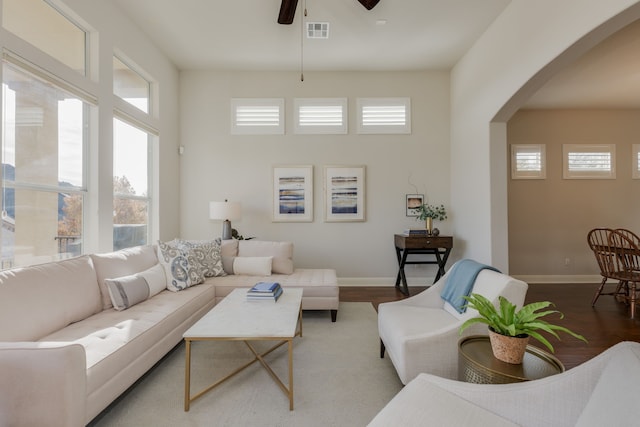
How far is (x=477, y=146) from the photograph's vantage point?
3.77 metres

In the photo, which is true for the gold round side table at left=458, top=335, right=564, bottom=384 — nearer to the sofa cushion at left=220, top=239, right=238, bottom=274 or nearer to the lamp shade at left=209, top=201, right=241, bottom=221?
the sofa cushion at left=220, top=239, right=238, bottom=274

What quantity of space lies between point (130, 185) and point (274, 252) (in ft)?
6.35

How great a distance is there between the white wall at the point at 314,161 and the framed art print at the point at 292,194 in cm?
10

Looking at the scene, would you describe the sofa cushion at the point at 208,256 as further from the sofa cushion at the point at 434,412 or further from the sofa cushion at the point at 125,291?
the sofa cushion at the point at 434,412

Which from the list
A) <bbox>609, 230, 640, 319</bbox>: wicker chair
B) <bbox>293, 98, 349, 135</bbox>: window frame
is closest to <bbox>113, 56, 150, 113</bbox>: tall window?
<bbox>293, 98, 349, 135</bbox>: window frame

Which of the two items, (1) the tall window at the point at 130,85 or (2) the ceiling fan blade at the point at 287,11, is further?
(1) the tall window at the point at 130,85

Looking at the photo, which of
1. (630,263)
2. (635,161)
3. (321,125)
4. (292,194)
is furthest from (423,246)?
(635,161)

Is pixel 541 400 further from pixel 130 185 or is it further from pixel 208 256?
pixel 130 185

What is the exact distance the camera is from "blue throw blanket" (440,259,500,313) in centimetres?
209

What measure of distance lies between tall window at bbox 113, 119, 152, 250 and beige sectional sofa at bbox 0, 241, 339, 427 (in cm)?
66

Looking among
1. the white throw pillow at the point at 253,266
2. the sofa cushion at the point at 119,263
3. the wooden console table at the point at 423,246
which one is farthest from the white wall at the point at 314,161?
the sofa cushion at the point at 119,263

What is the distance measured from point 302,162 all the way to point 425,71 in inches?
95.3

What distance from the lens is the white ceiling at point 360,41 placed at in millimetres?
3207

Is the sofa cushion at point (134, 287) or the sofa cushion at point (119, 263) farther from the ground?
the sofa cushion at point (119, 263)
